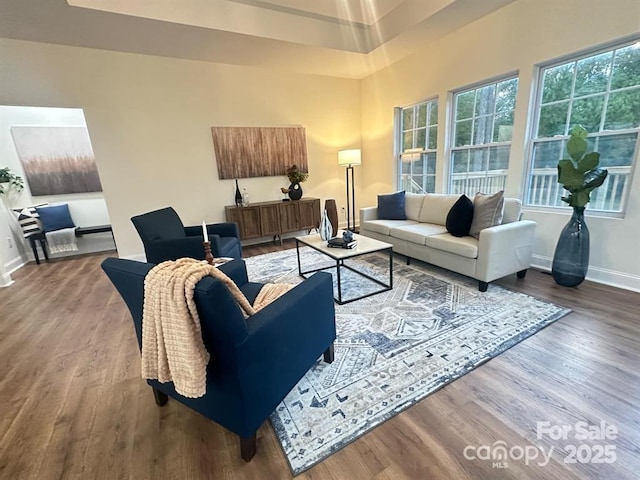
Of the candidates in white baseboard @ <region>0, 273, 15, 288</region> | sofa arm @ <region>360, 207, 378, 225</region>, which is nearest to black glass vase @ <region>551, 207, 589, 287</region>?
sofa arm @ <region>360, 207, 378, 225</region>

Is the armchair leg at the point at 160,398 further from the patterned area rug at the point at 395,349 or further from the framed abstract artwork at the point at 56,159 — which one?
the framed abstract artwork at the point at 56,159

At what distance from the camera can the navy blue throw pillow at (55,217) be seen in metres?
4.35

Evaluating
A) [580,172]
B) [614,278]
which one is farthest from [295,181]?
[614,278]

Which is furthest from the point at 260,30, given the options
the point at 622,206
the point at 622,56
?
the point at 622,206

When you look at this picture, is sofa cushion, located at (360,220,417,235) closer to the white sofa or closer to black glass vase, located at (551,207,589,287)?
the white sofa

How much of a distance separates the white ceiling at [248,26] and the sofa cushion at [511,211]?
2118 millimetres

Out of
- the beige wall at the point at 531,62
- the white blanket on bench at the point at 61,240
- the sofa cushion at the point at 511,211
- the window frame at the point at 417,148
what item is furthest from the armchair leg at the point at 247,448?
the white blanket on bench at the point at 61,240

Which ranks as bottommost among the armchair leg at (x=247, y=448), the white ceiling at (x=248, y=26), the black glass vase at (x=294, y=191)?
the armchair leg at (x=247, y=448)

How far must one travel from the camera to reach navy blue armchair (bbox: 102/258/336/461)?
1.03 m

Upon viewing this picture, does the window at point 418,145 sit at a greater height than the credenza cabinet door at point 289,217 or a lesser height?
greater

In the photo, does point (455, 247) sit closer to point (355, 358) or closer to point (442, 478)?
point (355, 358)

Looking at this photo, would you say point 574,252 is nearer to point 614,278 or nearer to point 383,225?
→ point 614,278

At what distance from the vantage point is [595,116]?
2666 millimetres

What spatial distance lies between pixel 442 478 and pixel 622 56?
362cm
